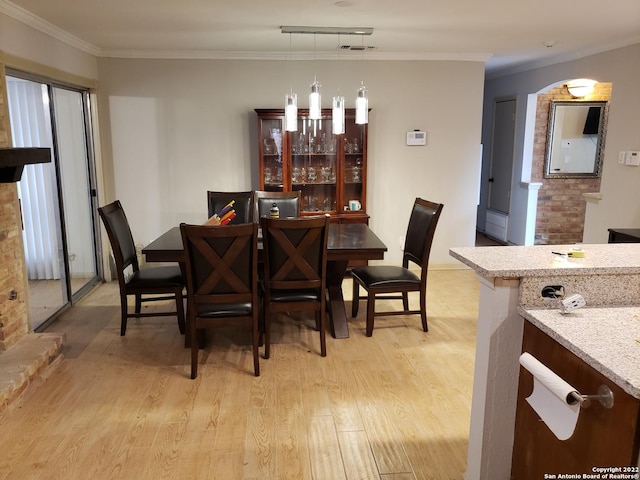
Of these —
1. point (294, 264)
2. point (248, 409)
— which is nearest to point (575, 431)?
point (248, 409)

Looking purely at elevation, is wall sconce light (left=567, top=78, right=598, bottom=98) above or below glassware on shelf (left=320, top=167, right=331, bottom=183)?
above

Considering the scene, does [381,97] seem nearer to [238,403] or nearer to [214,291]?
[214,291]

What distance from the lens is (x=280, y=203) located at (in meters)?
4.54

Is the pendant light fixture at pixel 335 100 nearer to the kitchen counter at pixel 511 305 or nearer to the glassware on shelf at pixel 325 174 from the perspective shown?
the glassware on shelf at pixel 325 174

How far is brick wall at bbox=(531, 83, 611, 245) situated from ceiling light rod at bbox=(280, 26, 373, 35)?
3169mm

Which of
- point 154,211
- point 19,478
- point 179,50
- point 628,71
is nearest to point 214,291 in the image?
point 19,478

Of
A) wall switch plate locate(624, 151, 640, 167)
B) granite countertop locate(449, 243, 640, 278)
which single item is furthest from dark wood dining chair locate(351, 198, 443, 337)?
wall switch plate locate(624, 151, 640, 167)

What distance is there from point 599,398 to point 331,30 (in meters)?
3.52

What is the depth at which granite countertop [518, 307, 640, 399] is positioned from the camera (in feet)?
4.17

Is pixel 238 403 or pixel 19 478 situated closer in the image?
pixel 19 478

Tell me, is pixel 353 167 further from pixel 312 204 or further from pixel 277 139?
pixel 277 139

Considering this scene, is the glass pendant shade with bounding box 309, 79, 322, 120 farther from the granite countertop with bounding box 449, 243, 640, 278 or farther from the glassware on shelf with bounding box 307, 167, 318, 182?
the granite countertop with bounding box 449, 243, 640, 278

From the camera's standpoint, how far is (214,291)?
3.02m

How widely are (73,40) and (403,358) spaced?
383 centimetres
